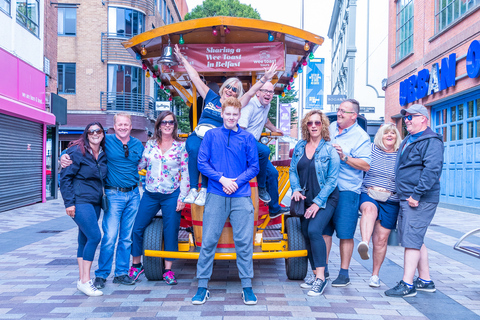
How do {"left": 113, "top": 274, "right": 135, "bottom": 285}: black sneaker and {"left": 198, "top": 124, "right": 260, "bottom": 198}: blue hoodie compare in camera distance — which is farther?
{"left": 113, "top": 274, "right": 135, "bottom": 285}: black sneaker

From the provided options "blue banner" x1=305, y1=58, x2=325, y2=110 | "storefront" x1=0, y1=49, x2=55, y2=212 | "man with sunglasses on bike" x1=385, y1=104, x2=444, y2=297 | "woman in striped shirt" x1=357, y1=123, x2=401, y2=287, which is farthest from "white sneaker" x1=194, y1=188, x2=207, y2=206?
"blue banner" x1=305, y1=58, x2=325, y2=110

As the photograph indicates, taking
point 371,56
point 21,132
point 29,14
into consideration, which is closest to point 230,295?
point 21,132

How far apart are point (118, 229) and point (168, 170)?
2.83 ft

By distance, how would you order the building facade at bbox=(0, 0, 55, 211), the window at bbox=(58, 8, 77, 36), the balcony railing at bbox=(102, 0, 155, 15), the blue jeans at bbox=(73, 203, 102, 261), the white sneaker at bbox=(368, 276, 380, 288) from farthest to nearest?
the balcony railing at bbox=(102, 0, 155, 15), the window at bbox=(58, 8, 77, 36), the building facade at bbox=(0, 0, 55, 211), the white sneaker at bbox=(368, 276, 380, 288), the blue jeans at bbox=(73, 203, 102, 261)

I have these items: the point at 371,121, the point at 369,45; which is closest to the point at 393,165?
the point at 371,121

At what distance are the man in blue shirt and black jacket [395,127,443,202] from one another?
2.79m

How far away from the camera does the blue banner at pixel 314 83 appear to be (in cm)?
1972

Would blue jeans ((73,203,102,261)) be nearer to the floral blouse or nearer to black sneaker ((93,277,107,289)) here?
black sneaker ((93,277,107,289))

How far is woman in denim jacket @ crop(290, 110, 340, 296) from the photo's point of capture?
460 cm

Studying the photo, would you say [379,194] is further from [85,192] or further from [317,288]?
[85,192]

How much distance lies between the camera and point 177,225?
15.9ft

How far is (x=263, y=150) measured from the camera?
15.6ft

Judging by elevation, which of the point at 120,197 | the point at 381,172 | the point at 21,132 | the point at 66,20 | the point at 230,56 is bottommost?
the point at 120,197

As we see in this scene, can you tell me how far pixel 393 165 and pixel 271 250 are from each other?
5.28 feet
